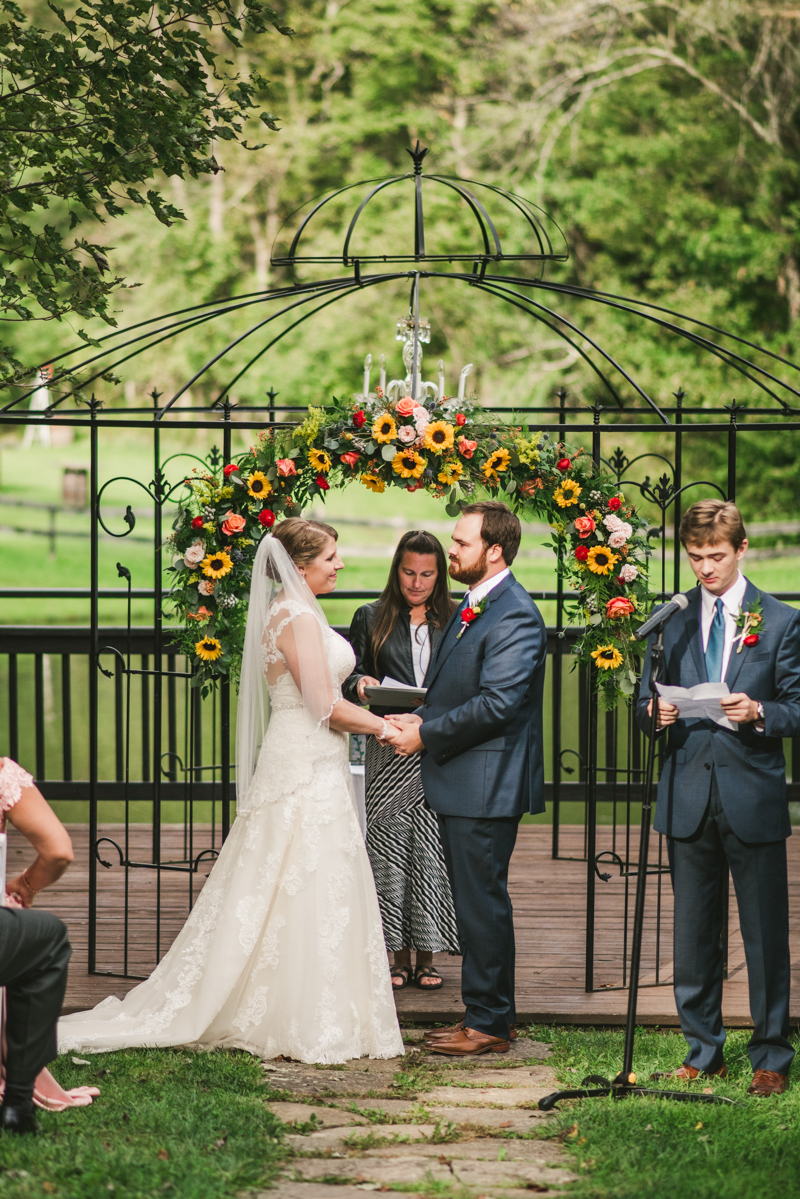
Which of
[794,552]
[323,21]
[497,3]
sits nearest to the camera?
[794,552]

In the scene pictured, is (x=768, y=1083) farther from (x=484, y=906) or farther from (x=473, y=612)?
(x=473, y=612)

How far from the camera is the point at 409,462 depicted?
15.0ft

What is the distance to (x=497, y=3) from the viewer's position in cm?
1834

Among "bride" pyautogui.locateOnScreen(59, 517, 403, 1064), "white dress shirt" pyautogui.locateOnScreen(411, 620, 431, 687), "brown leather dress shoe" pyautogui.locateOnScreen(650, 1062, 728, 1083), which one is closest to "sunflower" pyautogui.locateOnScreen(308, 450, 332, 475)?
"bride" pyautogui.locateOnScreen(59, 517, 403, 1064)

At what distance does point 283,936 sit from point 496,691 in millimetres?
1070

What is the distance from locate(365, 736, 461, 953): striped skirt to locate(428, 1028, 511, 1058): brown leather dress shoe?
0.60 metres

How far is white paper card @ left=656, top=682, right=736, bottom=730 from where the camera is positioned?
3688 mm

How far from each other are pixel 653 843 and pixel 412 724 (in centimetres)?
325

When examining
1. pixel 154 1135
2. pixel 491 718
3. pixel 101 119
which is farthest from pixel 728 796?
pixel 101 119

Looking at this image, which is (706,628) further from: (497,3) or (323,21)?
(323,21)

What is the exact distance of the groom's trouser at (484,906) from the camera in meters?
4.19

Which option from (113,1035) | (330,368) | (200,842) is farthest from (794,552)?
(113,1035)

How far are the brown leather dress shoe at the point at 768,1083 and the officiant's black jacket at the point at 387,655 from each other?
1.83 meters

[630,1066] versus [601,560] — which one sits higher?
[601,560]
